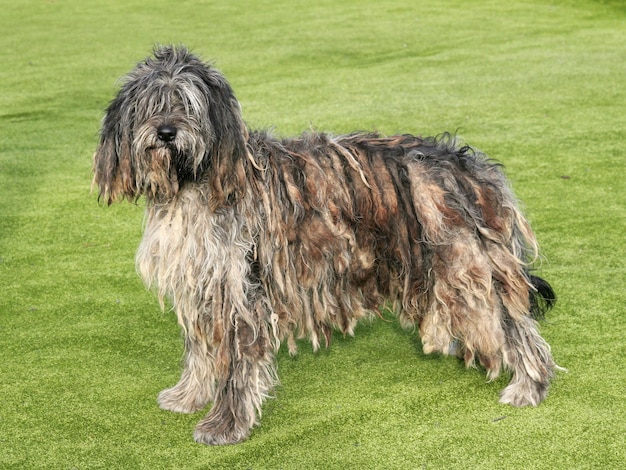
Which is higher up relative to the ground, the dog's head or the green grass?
the dog's head

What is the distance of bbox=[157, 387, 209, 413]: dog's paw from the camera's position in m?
4.50

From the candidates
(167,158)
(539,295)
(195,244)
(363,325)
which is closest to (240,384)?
(195,244)

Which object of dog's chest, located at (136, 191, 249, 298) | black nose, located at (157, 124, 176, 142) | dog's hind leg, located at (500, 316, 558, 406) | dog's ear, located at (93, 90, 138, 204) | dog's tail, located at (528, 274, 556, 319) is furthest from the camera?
dog's tail, located at (528, 274, 556, 319)

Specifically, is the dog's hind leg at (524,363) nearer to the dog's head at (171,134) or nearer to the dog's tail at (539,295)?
the dog's tail at (539,295)

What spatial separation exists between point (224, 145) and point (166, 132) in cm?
26

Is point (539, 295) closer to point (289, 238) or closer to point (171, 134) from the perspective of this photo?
point (289, 238)

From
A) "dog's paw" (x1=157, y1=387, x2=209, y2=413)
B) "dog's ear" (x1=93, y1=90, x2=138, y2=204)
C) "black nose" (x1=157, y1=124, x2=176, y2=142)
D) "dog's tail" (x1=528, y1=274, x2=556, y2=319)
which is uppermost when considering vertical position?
"black nose" (x1=157, y1=124, x2=176, y2=142)

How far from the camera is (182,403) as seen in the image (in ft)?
14.8

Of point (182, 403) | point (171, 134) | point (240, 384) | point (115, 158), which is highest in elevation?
point (171, 134)

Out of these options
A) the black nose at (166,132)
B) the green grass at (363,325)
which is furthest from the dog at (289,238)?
the green grass at (363,325)

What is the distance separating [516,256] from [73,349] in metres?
2.45

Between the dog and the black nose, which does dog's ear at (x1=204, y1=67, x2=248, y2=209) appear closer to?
the dog

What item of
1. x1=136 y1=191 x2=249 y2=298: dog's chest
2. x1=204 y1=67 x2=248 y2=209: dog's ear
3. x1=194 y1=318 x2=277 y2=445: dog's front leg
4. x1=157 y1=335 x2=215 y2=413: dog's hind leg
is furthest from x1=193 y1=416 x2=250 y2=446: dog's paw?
x1=204 y1=67 x2=248 y2=209: dog's ear

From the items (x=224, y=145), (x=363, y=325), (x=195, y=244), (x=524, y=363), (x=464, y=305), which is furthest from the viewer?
(x=363, y=325)
